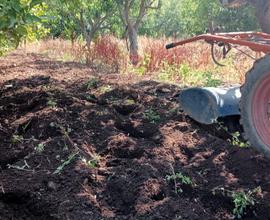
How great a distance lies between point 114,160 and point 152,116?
1067 millimetres

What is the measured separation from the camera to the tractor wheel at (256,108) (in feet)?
Answer: 12.8

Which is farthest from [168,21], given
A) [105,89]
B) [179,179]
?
[179,179]

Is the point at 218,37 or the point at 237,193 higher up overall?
the point at 218,37

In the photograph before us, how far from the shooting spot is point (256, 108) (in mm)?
3992

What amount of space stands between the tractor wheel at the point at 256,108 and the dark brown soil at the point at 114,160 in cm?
15

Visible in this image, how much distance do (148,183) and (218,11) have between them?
2950cm

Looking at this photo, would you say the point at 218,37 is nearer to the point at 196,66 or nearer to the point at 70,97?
the point at 70,97

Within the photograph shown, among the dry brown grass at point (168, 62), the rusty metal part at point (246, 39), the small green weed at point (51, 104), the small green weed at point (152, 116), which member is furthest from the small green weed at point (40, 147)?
the dry brown grass at point (168, 62)

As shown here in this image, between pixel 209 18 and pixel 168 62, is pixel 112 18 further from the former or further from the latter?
pixel 168 62

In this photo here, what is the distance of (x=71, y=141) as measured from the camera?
13.3 feet

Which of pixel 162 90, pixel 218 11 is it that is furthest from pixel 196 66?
pixel 218 11

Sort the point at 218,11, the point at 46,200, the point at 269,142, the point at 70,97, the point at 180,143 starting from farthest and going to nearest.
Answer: the point at 218,11 < the point at 70,97 < the point at 180,143 < the point at 269,142 < the point at 46,200

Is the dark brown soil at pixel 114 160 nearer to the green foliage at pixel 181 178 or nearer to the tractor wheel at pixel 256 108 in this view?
the green foliage at pixel 181 178

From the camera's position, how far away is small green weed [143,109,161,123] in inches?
188
